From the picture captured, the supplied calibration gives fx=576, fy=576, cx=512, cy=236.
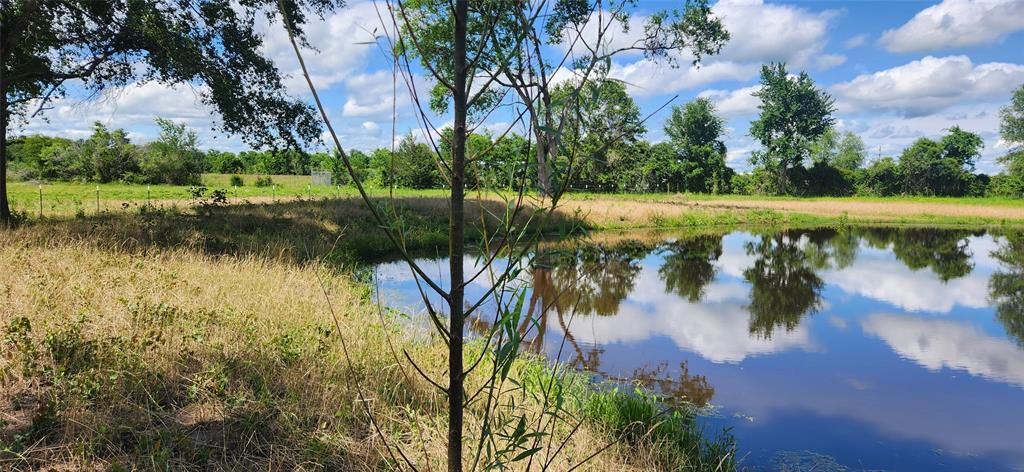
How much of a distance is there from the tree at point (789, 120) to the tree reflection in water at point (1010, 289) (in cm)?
3502

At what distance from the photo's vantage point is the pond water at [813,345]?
17.6ft

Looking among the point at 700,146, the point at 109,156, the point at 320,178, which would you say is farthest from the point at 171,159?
the point at 700,146

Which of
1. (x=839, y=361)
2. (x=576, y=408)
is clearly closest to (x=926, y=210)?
(x=839, y=361)

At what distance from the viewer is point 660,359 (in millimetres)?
7605

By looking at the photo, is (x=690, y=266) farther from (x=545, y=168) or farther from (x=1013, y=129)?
(x=1013, y=129)

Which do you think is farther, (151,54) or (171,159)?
(171,159)

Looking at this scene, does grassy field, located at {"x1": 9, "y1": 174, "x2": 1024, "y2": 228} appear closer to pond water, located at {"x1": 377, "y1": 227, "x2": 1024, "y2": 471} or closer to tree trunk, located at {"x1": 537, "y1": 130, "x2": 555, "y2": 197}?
pond water, located at {"x1": 377, "y1": 227, "x2": 1024, "y2": 471}

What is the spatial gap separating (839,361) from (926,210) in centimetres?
3481

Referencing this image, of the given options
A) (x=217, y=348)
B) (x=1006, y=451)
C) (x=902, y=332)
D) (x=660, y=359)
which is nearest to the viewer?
(x=217, y=348)

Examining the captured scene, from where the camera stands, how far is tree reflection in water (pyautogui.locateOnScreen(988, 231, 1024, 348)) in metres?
9.96

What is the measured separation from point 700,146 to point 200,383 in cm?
5758

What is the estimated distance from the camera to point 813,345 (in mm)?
8539

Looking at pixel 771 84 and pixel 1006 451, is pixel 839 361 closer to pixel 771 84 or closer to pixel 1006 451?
pixel 1006 451

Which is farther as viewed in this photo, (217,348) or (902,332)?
(902,332)
